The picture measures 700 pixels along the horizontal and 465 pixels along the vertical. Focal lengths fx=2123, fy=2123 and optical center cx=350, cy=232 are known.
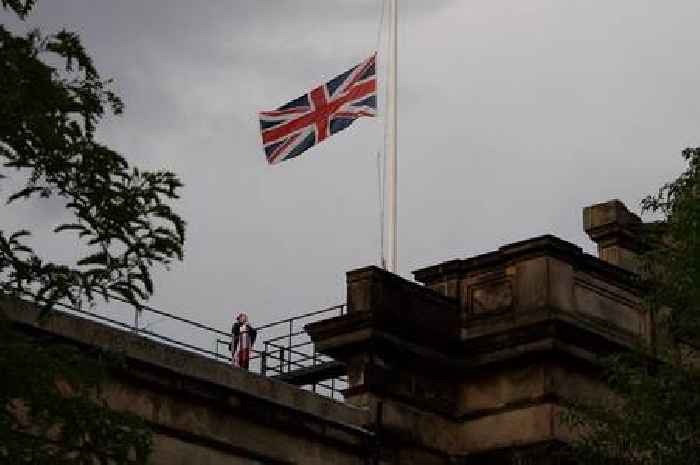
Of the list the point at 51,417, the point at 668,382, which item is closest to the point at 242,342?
the point at 668,382

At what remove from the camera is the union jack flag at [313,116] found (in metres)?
36.6

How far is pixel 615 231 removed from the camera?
34750 millimetres

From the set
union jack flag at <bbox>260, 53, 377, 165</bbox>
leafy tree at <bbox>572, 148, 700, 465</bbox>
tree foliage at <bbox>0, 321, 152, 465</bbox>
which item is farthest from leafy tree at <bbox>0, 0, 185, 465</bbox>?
union jack flag at <bbox>260, 53, 377, 165</bbox>

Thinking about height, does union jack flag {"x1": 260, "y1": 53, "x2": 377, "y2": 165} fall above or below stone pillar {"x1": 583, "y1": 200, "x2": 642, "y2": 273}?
above

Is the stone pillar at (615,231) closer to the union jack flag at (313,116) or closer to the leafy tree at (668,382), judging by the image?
the union jack flag at (313,116)

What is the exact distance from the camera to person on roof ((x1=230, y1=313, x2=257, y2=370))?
33.1 meters

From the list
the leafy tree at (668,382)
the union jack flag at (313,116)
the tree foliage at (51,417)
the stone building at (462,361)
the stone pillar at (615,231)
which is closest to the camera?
the tree foliage at (51,417)

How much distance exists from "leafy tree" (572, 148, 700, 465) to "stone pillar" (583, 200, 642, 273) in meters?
6.21

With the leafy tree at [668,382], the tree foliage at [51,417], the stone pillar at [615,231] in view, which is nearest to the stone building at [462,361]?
the stone pillar at [615,231]

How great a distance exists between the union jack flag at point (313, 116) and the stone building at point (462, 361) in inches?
148

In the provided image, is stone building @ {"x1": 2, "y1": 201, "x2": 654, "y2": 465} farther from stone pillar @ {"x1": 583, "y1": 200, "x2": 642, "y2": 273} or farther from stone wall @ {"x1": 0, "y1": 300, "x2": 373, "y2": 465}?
stone pillar @ {"x1": 583, "y1": 200, "x2": 642, "y2": 273}

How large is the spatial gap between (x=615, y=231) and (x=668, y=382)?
28.5 ft

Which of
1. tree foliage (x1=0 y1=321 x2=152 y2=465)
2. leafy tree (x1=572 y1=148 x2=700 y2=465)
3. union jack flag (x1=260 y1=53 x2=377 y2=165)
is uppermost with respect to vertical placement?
union jack flag (x1=260 y1=53 x2=377 y2=165)

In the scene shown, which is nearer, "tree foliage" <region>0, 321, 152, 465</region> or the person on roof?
"tree foliage" <region>0, 321, 152, 465</region>
